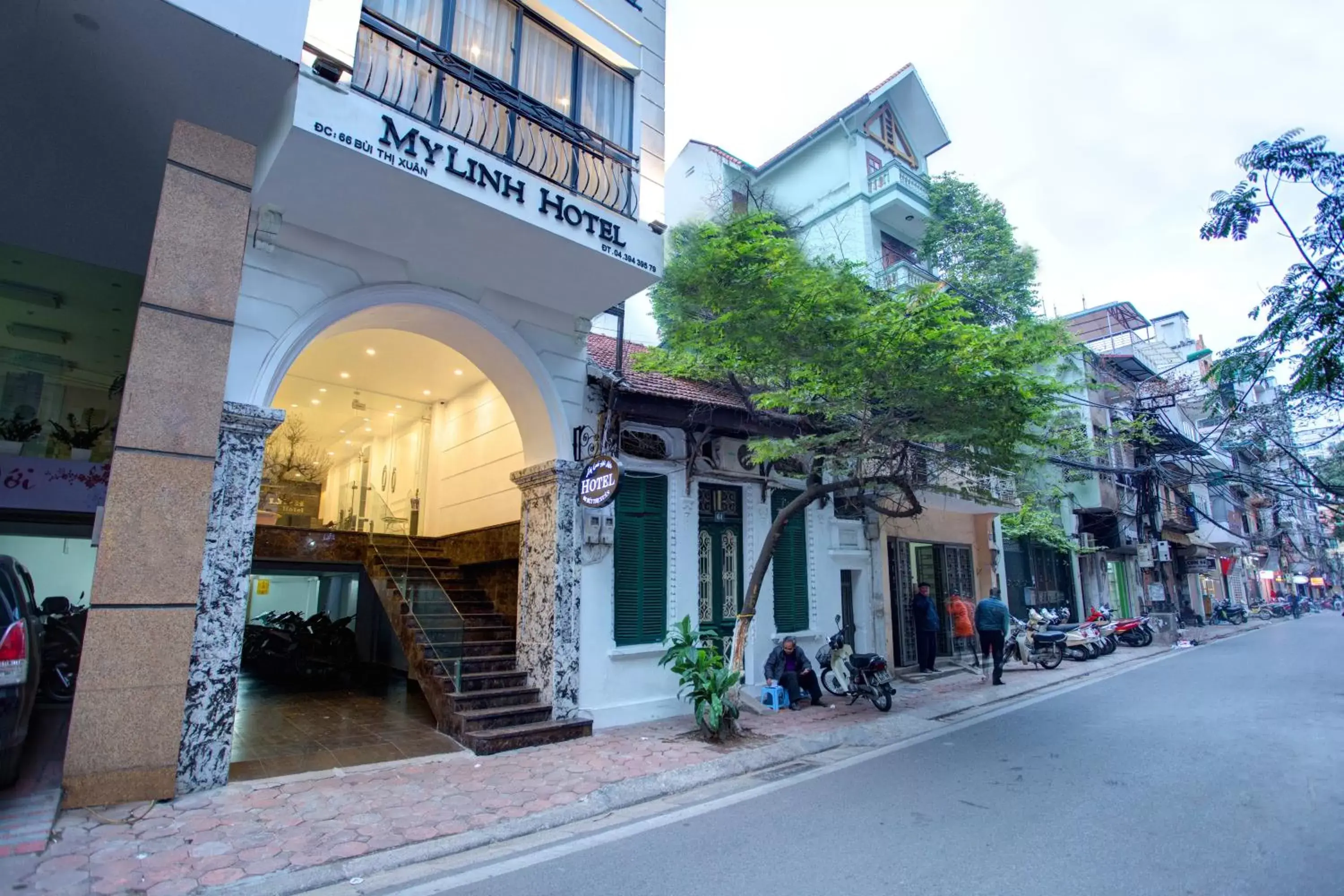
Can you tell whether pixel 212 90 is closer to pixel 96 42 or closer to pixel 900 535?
pixel 96 42

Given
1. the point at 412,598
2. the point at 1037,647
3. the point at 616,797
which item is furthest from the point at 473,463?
the point at 1037,647

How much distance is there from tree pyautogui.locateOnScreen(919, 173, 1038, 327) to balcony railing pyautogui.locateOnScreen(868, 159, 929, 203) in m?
0.46

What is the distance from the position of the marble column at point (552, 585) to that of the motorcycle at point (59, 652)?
486cm

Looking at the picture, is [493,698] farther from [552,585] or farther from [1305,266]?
[1305,266]

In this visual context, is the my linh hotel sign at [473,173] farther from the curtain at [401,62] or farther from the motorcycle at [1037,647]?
the motorcycle at [1037,647]

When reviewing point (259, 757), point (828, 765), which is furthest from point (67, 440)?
point (828, 765)

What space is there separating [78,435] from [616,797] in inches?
348

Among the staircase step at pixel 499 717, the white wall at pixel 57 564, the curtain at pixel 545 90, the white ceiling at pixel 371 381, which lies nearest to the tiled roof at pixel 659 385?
the white ceiling at pixel 371 381

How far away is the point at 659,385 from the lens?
10148 millimetres

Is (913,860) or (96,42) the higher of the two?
(96,42)

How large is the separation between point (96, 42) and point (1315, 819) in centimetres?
1089

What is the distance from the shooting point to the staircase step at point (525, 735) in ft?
23.3

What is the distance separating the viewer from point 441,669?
26.7 ft

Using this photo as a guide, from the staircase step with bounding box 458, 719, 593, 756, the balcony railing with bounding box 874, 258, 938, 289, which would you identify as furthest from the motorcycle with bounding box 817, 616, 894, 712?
the balcony railing with bounding box 874, 258, 938, 289
